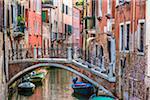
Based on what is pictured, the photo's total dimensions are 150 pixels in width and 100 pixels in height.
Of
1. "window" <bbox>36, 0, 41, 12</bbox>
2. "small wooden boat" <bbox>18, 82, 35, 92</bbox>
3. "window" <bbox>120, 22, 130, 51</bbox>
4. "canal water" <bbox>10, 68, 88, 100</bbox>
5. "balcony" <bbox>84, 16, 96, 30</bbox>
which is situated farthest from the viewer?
"window" <bbox>36, 0, 41, 12</bbox>

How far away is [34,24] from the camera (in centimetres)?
2186

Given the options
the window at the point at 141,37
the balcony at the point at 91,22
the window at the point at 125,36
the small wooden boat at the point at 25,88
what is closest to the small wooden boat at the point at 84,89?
the small wooden boat at the point at 25,88

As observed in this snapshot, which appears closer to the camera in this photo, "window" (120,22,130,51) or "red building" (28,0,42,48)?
"window" (120,22,130,51)

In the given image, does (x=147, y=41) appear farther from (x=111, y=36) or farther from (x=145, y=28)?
(x=111, y=36)

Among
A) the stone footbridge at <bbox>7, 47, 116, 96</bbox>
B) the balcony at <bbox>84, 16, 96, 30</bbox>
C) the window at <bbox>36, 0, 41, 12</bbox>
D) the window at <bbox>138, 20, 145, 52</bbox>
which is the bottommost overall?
the stone footbridge at <bbox>7, 47, 116, 96</bbox>

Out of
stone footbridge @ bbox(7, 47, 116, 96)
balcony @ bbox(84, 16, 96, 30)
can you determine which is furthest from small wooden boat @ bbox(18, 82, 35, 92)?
balcony @ bbox(84, 16, 96, 30)

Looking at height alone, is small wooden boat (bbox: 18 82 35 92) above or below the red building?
below

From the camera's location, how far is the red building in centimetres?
2062

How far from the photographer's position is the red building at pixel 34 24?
20.6 m

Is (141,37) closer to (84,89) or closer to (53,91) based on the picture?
(84,89)

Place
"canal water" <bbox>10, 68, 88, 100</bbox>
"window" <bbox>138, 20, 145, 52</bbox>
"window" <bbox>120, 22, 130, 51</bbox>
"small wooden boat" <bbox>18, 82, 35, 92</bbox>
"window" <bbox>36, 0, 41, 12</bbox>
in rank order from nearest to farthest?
1. "window" <bbox>138, 20, 145, 52</bbox>
2. "window" <bbox>120, 22, 130, 51</bbox>
3. "canal water" <bbox>10, 68, 88, 100</bbox>
4. "small wooden boat" <bbox>18, 82, 35, 92</bbox>
5. "window" <bbox>36, 0, 41, 12</bbox>

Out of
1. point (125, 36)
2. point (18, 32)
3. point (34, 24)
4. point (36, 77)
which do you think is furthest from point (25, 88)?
point (125, 36)

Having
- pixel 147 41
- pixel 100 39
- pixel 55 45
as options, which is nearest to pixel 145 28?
pixel 147 41

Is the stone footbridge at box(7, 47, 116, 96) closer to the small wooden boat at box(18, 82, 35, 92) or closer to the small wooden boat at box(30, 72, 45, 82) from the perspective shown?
the small wooden boat at box(18, 82, 35, 92)
